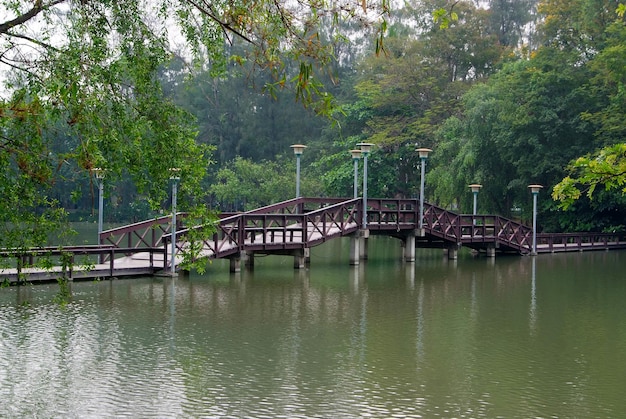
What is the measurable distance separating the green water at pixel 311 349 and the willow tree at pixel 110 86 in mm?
1599

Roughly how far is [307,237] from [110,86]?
1656 cm

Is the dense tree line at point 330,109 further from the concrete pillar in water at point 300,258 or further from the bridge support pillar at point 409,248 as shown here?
the bridge support pillar at point 409,248

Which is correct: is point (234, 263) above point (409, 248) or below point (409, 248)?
below

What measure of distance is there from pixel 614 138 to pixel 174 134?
29.3m

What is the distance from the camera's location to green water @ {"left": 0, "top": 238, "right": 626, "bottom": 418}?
381 inches

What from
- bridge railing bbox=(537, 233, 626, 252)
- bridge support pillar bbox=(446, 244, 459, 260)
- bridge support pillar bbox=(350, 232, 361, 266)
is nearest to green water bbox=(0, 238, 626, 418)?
bridge support pillar bbox=(350, 232, 361, 266)

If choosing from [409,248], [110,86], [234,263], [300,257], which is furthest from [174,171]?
[409,248]

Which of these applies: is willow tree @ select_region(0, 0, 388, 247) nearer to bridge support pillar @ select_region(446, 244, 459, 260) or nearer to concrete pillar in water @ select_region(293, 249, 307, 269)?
concrete pillar in water @ select_region(293, 249, 307, 269)

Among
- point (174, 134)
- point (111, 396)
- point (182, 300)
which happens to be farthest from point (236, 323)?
point (174, 134)

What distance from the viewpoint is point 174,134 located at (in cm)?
Answer: 855

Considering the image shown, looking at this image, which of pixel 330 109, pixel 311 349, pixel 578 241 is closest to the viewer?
pixel 330 109

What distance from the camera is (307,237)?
80.6ft

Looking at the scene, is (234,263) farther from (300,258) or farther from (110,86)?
(110,86)

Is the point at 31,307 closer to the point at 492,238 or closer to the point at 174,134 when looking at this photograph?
the point at 174,134
